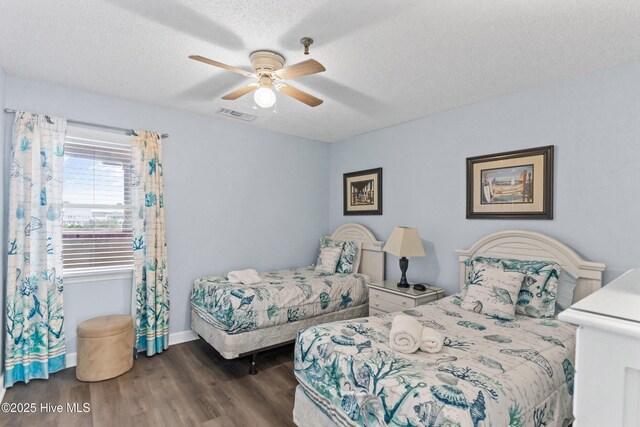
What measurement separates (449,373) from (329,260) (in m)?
2.69

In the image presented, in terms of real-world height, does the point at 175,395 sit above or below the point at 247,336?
below

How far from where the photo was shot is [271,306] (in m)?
3.10

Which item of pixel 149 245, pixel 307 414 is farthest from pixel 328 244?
pixel 307 414

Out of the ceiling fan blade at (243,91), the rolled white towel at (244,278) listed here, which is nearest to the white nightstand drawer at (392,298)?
the rolled white towel at (244,278)

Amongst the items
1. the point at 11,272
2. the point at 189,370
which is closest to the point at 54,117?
the point at 11,272

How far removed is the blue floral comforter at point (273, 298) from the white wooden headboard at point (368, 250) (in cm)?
26

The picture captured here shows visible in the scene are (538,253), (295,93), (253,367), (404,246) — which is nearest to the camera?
(295,93)

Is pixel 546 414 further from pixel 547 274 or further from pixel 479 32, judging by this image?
pixel 479 32

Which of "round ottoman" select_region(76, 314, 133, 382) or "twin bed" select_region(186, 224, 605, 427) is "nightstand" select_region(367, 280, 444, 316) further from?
"round ottoman" select_region(76, 314, 133, 382)

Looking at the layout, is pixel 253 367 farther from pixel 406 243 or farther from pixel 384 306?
pixel 406 243

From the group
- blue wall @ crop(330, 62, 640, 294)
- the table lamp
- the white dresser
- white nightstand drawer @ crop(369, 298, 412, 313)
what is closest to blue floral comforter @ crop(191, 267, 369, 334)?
white nightstand drawer @ crop(369, 298, 412, 313)

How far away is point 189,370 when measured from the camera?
2.98 meters

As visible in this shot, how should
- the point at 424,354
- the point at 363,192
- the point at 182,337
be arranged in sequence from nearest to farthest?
1. the point at 424,354
2. the point at 182,337
3. the point at 363,192

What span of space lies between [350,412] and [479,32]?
2.34 meters
